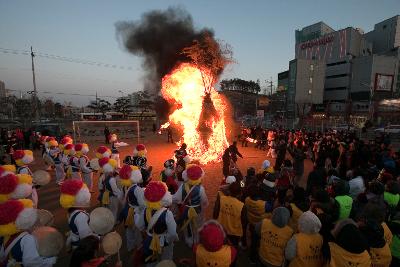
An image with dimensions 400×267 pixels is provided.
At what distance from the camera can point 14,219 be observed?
359 cm

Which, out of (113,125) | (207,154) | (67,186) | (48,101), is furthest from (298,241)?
(48,101)

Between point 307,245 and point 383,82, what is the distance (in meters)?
71.5

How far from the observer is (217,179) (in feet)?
38.9

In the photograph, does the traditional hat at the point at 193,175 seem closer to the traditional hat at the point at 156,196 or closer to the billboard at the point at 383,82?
the traditional hat at the point at 156,196

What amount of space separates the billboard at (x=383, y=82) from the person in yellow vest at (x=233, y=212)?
225 ft

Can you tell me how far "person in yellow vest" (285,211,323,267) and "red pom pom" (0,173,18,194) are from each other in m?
4.84

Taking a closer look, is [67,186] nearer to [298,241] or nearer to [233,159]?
[298,241]

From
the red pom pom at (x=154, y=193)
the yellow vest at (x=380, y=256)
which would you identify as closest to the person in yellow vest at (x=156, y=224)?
the red pom pom at (x=154, y=193)

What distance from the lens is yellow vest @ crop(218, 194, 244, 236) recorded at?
4.93m

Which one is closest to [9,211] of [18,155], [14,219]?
[14,219]

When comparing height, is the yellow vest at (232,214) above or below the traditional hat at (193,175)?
below

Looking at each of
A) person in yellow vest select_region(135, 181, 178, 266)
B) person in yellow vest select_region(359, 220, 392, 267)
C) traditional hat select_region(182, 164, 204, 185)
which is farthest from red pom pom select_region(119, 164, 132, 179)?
person in yellow vest select_region(359, 220, 392, 267)

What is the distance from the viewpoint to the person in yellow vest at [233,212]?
493cm

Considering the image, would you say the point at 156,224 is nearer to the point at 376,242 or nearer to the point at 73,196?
the point at 73,196
